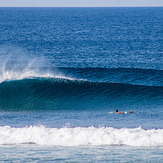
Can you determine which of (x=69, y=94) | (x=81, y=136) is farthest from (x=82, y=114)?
(x=81, y=136)

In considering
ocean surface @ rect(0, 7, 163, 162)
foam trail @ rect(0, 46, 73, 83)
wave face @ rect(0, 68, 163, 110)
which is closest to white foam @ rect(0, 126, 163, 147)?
ocean surface @ rect(0, 7, 163, 162)

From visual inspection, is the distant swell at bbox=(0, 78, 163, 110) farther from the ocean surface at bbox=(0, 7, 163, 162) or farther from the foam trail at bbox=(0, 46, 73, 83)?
the foam trail at bbox=(0, 46, 73, 83)

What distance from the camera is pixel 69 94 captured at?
958 inches

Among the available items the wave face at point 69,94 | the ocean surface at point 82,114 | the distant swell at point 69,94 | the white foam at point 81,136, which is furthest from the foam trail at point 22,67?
the white foam at point 81,136

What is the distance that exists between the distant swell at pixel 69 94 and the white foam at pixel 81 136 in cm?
591

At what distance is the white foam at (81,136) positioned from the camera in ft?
49.4

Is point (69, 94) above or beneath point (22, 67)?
beneath

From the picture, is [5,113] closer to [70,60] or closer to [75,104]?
[75,104]

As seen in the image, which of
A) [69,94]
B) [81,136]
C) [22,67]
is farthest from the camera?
[22,67]

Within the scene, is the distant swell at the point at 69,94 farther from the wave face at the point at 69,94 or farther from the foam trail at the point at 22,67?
the foam trail at the point at 22,67

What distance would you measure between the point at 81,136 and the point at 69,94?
29.9 feet

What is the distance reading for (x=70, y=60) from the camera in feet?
133

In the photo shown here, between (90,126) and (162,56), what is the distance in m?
27.8

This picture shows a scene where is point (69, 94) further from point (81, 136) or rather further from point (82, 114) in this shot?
point (81, 136)
